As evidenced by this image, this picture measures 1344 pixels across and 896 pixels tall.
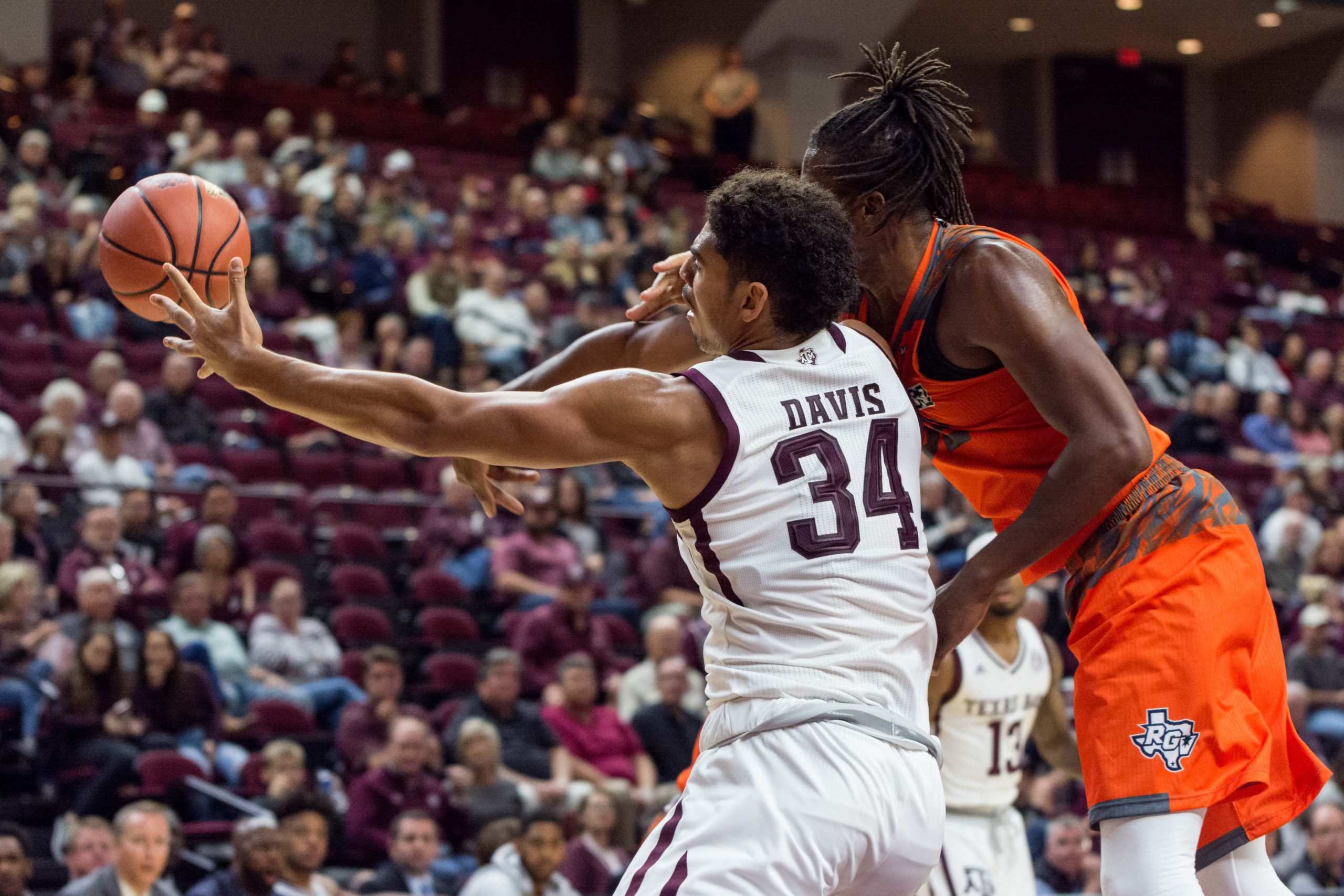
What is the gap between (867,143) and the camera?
3.16 metres

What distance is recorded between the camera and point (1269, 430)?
47.3 ft

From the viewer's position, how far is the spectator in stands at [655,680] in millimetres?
8469

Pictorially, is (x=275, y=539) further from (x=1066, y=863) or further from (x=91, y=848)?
(x=1066, y=863)

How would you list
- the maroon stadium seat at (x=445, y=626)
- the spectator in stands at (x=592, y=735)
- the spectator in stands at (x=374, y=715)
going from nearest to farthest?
the spectator in stands at (x=374, y=715) → the spectator in stands at (x=592, y=735) → the maroon stadium seat at (x=445, y=626)

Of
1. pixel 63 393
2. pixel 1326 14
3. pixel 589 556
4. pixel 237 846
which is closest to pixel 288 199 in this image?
pixel 63 393

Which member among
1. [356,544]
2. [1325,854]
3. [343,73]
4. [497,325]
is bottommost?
[1325,854]

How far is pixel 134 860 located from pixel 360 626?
3.17 metres

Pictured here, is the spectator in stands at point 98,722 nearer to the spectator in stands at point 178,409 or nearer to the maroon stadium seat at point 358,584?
the maroon stadium seat at point 358,584

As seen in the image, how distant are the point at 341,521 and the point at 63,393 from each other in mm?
1930

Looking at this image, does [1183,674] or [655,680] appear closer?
[1183,674]

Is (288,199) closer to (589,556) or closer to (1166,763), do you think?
(589,556)

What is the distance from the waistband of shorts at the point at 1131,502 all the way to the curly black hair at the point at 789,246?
0.78 metres

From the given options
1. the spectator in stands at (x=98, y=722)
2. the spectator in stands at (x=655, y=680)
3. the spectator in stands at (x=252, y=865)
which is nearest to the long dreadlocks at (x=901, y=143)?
the spectator in stands at (x=252, y=865)

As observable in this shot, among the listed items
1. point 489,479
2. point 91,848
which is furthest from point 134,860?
point 489,479
